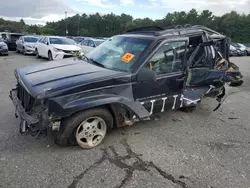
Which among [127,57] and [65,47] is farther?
[65,47]

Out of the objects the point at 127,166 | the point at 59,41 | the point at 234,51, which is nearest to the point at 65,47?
the point at 59,41

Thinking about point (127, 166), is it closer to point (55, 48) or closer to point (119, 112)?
point (119, 112)

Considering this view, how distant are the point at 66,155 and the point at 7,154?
833 mm

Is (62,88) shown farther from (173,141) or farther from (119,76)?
(173,141)

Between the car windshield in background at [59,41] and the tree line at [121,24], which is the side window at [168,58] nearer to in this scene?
the car windshield in background at [59,41]

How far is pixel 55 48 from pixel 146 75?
10.1 meters

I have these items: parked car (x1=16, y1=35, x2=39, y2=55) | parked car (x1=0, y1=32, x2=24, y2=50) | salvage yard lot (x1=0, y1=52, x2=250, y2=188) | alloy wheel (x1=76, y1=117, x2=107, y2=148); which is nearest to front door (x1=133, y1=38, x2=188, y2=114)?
salvage yard lot (x1=0, y1=52, x2=250, y2=188)

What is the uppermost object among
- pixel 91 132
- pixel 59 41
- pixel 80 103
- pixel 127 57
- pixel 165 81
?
pixel 59 41

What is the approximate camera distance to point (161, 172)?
2832 millimetres

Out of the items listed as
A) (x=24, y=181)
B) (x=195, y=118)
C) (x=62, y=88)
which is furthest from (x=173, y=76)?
(x=24, y=181)

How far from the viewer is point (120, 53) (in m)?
3.84

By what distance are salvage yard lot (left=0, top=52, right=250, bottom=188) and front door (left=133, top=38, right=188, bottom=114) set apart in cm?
58

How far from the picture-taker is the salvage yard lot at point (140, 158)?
104 inches

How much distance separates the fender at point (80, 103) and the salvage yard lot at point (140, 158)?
0.69 meters
